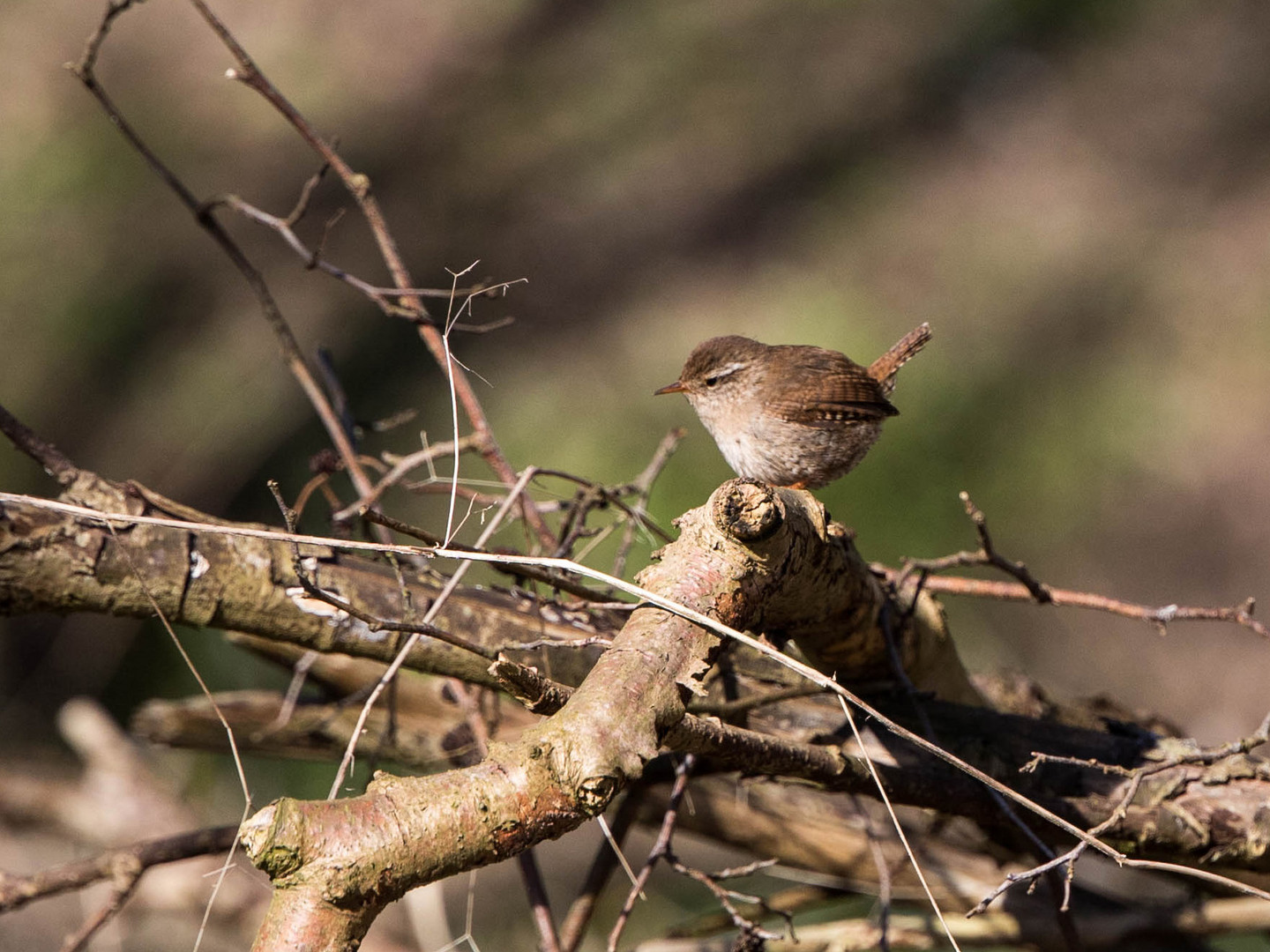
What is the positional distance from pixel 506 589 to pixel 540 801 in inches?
47.6

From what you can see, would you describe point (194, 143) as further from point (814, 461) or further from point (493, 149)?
point (814, 461)

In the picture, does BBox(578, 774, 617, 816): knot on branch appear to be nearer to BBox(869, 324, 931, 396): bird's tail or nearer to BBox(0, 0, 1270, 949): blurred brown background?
BBox(869, 324, 931, 396): bird's tail

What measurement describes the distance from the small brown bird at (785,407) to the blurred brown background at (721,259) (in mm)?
1593

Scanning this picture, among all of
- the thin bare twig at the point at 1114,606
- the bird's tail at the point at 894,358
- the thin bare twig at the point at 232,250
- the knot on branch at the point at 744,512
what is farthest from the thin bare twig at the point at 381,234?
the bird's tail at the point at 894,358

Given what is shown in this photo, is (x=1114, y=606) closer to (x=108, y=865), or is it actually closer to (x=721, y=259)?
(x=108, y=865)

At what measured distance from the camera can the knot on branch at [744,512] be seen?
61.5 inches

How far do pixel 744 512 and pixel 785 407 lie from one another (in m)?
1.63

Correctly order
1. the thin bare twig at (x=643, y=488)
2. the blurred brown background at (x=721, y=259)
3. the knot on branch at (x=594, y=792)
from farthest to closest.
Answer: the blurred brown background at (x=721, y=259) < the thin bare twig at (x=643, y=488) < the knot on branch at (x=594, y=792)

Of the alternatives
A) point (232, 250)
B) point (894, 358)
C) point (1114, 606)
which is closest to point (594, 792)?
point (1114, 606)

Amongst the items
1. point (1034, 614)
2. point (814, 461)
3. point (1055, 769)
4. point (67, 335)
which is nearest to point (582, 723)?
point (1055, 769)

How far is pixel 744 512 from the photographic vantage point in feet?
5.14

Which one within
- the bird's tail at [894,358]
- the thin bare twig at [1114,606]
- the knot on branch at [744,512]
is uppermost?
the bird's tail at [894,358]

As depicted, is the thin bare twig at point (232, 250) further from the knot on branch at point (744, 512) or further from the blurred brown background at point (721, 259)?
the blurred brown background at point (721, 259)

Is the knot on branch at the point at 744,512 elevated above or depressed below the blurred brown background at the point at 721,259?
below
